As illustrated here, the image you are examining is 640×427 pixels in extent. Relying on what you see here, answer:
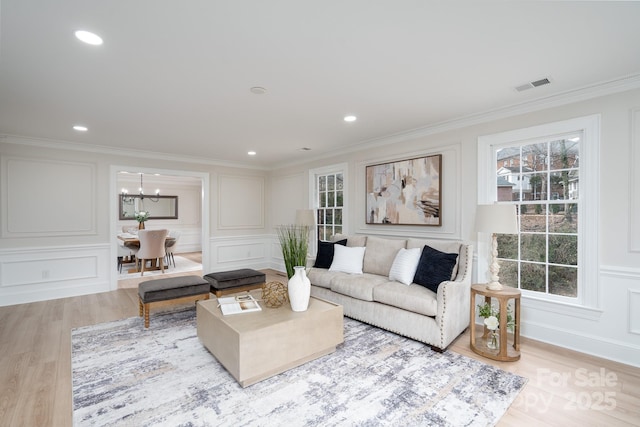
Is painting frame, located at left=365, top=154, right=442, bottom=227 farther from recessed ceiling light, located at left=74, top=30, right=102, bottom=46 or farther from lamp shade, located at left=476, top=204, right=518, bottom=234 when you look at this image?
recessed ceiling light, located at left=74, top=30, right=102, bottom=46

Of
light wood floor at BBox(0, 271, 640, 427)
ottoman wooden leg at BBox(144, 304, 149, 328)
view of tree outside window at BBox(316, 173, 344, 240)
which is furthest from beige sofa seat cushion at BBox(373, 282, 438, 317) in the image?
ottoman wooden leg at BBox(144, 304, 149, 328)

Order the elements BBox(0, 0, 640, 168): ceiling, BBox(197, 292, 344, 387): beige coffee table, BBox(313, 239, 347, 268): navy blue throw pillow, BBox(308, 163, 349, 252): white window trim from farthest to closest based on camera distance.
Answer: BBox(308, 163, 349, 252): white window trim
BBox(313, 239, 347, 268): navy blue throw pillow
BBox(197, 292, 344, 387): beige coffee table
BBox(0, 0, 640, 168): ceiling

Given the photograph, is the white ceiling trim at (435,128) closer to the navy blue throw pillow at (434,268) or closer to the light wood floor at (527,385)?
the navy blue throw pillow at (434,268)

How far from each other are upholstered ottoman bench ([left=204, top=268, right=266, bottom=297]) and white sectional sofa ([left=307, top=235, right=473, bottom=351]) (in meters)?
0.81

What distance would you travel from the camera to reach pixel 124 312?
3975 millimetres

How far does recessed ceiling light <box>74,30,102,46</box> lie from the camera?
1888mm

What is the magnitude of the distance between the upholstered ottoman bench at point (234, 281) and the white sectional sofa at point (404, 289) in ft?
2.64

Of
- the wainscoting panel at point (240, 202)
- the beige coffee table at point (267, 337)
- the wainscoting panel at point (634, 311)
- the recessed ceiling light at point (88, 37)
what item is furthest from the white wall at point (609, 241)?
the wainscoting panel at point (240, 202)

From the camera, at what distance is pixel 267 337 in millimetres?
2299

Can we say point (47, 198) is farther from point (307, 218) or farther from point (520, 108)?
point (520, 108)

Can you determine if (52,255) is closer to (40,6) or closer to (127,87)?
(127,87)

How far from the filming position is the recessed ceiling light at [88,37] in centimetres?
189

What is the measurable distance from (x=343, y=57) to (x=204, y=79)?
1.19 m

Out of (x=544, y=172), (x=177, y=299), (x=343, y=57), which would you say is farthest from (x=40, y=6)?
(x=544, y=172)
